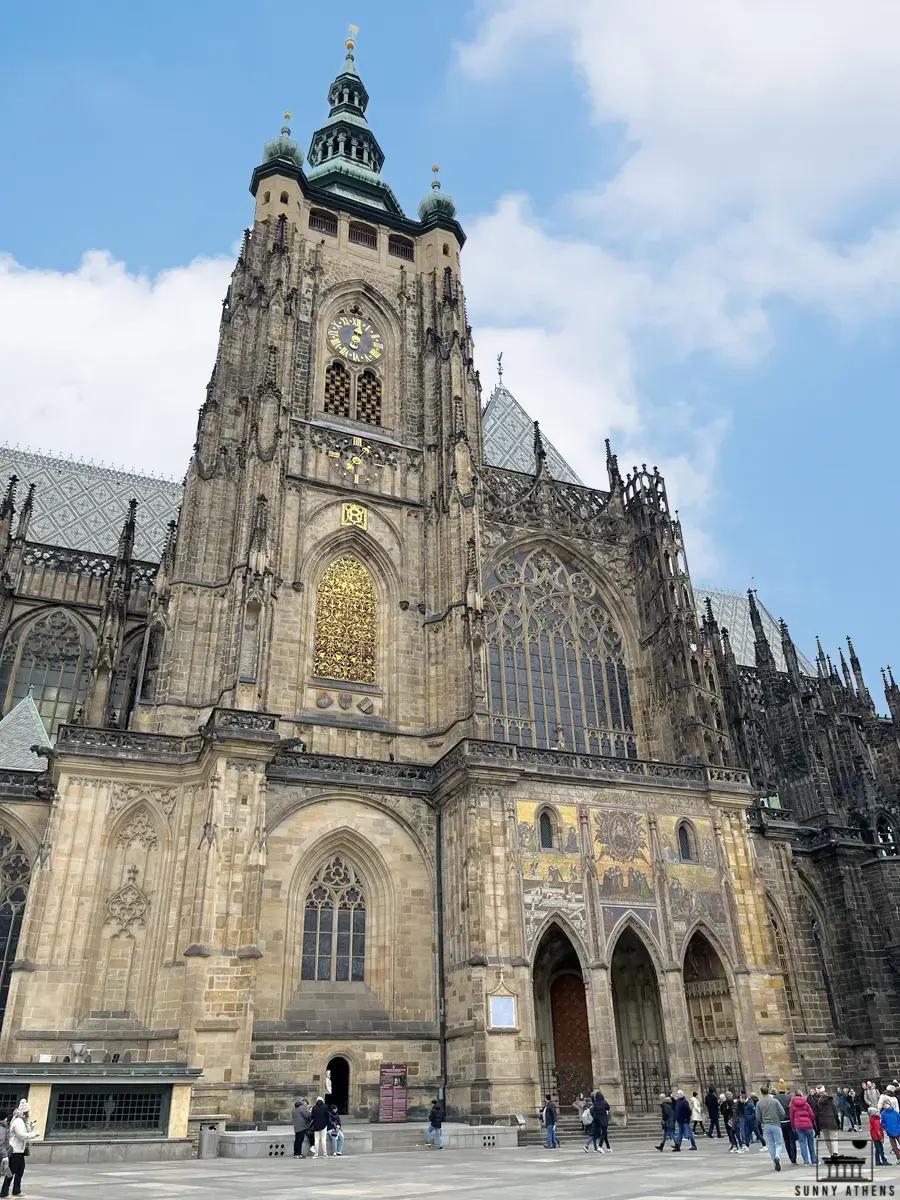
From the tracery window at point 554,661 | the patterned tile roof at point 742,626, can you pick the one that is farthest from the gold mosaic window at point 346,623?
the patterned tile roof at point 742,626

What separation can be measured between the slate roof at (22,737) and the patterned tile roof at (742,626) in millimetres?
28456

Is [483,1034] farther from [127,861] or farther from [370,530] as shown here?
[370,530]

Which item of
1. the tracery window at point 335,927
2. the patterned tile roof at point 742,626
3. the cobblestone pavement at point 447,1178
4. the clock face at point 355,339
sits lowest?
the cobblestone pavement at point 447,1178

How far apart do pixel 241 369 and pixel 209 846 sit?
1566cm

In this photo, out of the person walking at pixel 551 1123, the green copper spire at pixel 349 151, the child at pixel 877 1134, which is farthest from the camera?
the green copper spire at pixel 349 151

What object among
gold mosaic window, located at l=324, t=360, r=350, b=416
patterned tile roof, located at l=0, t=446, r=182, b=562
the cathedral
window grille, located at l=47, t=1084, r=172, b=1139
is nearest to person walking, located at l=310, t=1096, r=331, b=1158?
window grille, located at l=47, t=1084, r=172, b=1139

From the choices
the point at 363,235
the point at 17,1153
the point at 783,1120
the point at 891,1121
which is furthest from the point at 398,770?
the point at 363,235

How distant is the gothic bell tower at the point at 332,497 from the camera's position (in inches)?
953

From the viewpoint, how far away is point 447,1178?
11.5m

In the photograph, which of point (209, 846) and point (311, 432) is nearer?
point (209, 846)

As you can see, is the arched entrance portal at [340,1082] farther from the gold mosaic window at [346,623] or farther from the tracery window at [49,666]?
the tracery window at [49,666]

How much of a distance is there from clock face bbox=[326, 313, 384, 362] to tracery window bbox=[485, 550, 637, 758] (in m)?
9.07

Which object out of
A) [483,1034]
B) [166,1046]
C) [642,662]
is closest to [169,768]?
[166,1046]

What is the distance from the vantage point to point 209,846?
19.6 m
